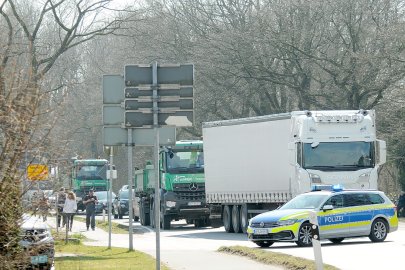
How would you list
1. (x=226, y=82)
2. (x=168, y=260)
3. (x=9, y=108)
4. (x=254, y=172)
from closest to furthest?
(x=9, y=108) → (x=168, y=260) → (x=254, y=172) → (x=226, y=82)

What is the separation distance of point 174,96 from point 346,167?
14884 millimetres

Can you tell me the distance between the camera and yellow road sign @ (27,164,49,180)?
13977 millimetres

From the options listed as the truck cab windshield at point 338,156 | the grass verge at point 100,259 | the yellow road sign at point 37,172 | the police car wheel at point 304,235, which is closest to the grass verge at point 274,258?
the police car wheel at point 304,235

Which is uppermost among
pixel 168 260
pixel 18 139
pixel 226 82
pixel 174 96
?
pixel 226 82

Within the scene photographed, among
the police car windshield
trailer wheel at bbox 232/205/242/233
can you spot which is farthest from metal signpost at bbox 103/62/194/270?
trailer wheel at bbox 232/205/242/233

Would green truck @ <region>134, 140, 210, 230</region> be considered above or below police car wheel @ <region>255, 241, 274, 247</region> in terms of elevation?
above

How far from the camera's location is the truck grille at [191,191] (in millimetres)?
42000

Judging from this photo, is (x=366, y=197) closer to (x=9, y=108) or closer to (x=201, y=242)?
(x=201, y=242)

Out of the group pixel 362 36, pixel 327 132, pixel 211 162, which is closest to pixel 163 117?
pixel 327 132

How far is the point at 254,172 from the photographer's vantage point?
35531mm

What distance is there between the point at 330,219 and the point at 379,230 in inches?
72.7

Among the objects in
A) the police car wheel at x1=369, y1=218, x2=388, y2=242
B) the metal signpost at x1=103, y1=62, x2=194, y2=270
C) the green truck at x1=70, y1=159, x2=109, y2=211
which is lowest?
the police car wheel at x1=369, y1=218, x2=388, y2=242

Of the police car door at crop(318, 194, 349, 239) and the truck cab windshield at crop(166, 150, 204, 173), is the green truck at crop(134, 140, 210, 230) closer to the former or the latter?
the truck cab windshield at crop(166, 150, 204, 173)

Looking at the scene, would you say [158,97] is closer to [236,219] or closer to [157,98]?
[157,98]
